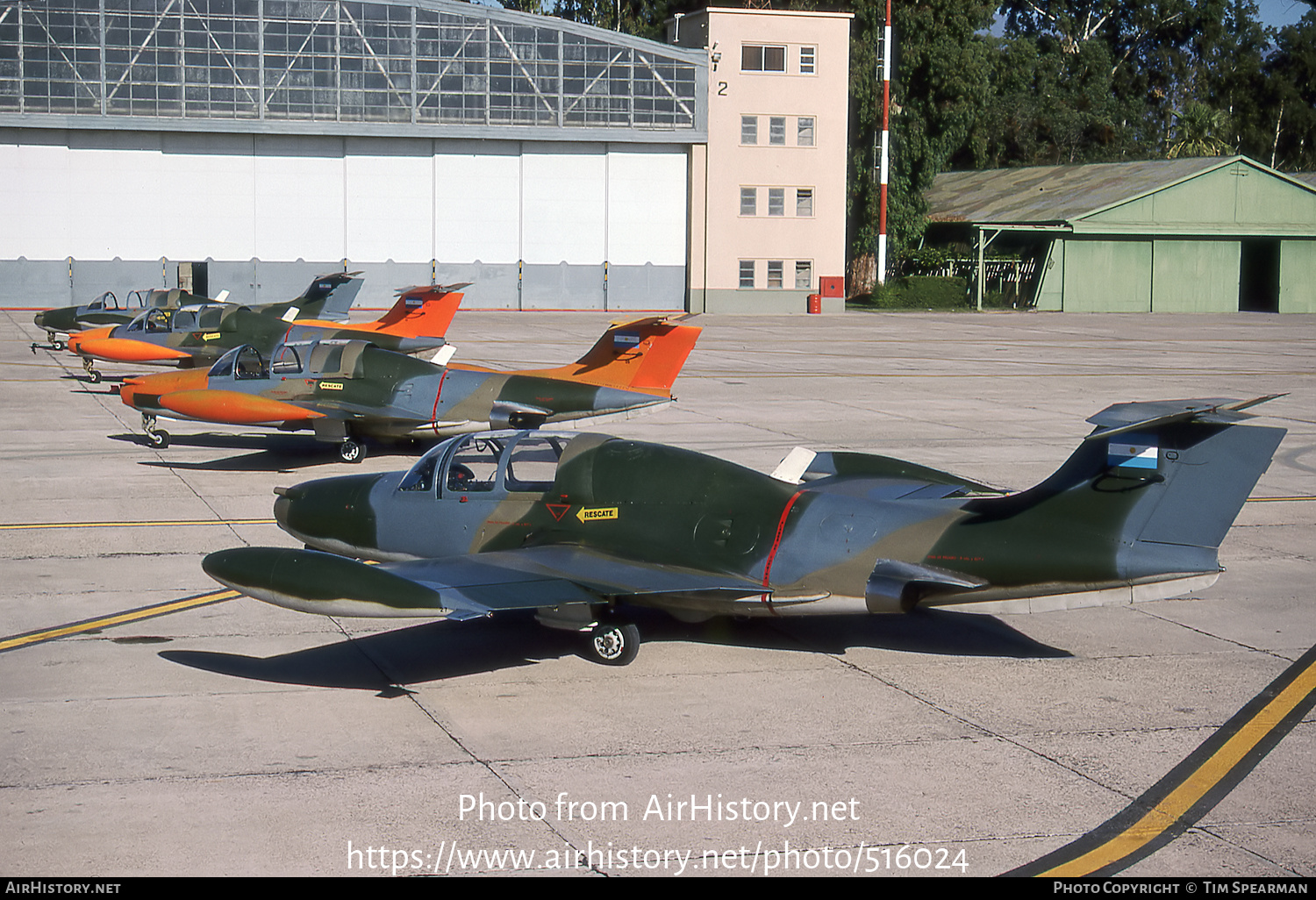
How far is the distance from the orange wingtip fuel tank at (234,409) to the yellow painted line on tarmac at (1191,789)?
51.2ft

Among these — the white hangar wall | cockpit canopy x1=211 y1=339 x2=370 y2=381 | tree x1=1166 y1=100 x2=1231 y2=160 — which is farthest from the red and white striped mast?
cockpit canopy x1=211 y1=339 x2=370 y2=381

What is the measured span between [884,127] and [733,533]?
204ft

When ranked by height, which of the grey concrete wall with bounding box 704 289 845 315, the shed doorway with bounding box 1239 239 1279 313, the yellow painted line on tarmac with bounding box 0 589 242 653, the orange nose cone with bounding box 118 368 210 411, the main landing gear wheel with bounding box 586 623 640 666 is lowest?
the yellow painted line on tarmac with bounding box 0 589 242 653

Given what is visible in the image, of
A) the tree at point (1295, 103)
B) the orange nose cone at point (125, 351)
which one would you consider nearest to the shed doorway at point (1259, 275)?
the tree at point (1295, 103)

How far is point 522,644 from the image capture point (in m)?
12.5

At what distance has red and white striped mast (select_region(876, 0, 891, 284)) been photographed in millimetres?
69562

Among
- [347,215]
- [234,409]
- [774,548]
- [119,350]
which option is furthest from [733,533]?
[347,215]

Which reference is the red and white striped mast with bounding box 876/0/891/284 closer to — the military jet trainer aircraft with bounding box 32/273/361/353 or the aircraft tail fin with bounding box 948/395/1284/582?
the military jet trainer aircraft with bounding box 32/273/361/353

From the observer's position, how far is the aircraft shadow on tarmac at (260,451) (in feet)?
73.7

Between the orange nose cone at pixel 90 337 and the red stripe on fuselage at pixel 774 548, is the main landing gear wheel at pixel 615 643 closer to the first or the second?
the red stripe on fuselage at pixel 774 548

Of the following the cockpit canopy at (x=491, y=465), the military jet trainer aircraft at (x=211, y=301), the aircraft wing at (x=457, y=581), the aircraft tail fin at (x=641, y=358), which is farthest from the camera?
the military jet trainer aircraft at (x=211, y=301)

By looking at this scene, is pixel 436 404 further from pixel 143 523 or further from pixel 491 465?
pixel 491 465

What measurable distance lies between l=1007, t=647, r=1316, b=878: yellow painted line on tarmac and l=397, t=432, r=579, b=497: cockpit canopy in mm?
5984
